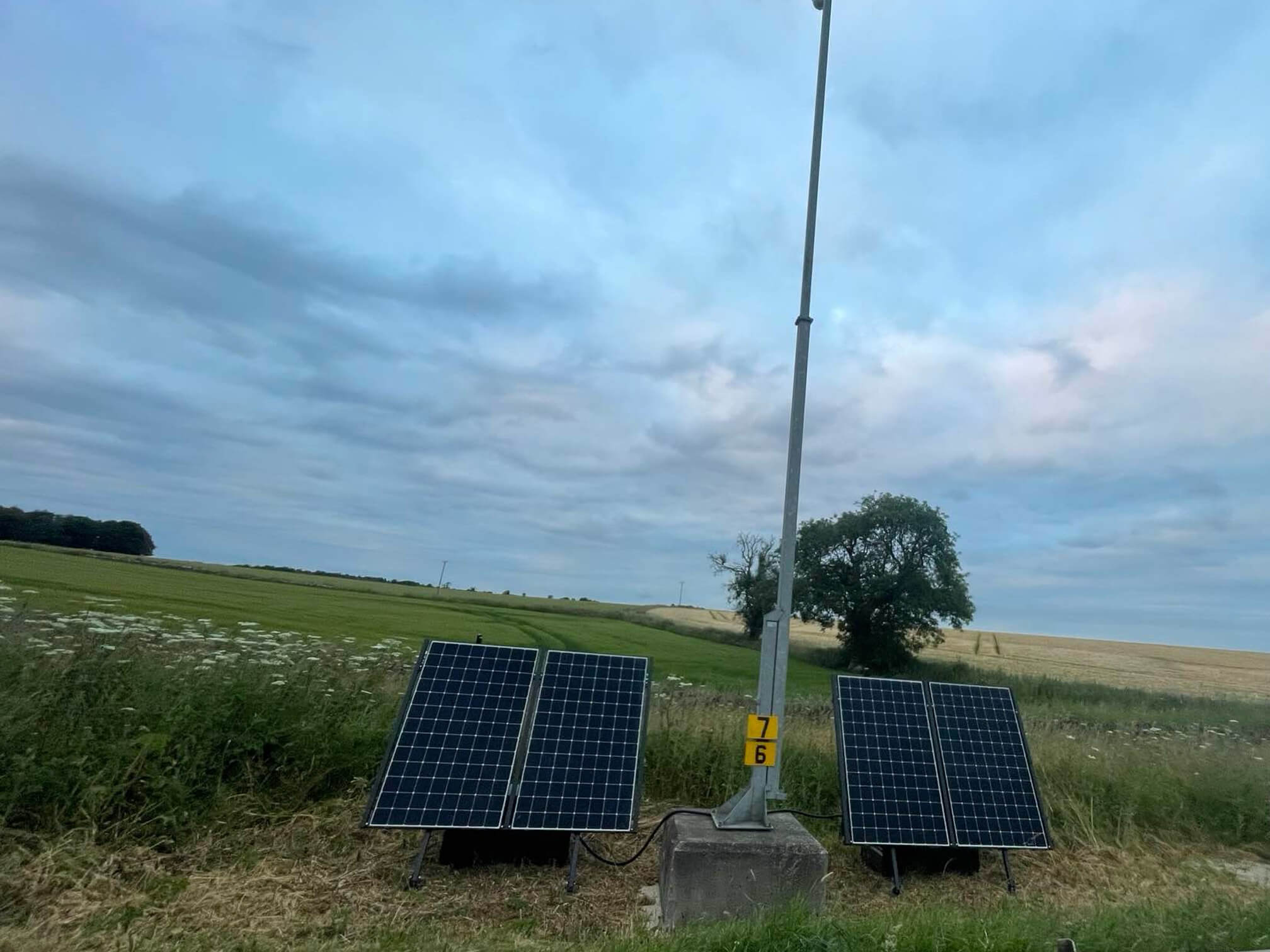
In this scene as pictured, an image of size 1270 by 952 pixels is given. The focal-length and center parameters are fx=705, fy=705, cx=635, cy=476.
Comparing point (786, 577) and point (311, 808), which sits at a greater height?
point (786, 577)

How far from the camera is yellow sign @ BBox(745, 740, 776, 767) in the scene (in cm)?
584

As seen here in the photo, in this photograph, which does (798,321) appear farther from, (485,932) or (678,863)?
(485,932)

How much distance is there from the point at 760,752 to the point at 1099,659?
53.2 meters

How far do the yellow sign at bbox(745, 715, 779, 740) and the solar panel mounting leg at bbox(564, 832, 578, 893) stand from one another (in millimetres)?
1736

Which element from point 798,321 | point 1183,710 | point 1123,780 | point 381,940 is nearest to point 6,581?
point 381,940

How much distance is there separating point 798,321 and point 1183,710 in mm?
27617

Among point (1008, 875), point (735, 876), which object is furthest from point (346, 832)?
point (1008, 875)

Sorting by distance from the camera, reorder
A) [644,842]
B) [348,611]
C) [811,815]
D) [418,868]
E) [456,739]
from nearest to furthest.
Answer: [418,868]
[456,739]
[644,842]
[811,815]
[348,611]

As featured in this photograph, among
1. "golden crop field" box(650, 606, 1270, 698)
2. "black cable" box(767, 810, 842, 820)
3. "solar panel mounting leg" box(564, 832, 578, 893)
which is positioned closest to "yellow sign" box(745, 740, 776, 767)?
"black cable" box(767, 810, 842, 820)

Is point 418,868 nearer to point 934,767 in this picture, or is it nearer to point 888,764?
point 888,764

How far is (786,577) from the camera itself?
6406 millimetres

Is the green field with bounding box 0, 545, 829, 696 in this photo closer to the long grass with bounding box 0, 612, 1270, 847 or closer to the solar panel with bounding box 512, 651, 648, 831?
the long grass with bounding box 0, 612, 1270, 847

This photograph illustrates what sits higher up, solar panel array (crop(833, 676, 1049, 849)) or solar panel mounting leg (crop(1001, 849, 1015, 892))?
solar panel array (crop(833, 676, 1049, 849))

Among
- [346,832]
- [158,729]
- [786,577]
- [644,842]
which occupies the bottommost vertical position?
[346,832]
